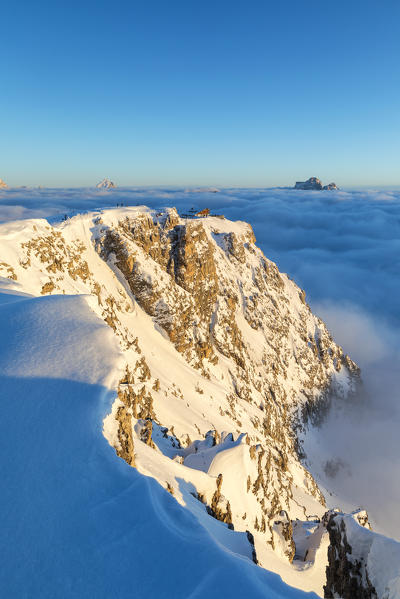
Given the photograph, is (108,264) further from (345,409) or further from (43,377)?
(345,409)

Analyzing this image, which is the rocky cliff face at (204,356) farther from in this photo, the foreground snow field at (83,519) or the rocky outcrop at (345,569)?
the rocky outcrop at (345,569)

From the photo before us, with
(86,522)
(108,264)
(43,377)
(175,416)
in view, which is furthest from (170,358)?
(86,522)

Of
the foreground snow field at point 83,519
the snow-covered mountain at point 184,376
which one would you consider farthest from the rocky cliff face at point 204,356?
the foreground snow field at point 83,519

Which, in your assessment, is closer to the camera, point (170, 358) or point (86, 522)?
point (86, 522)

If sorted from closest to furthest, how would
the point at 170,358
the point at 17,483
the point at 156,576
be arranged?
1. the point at 156,576
2. the point at 17,483
3. the point at 170,358

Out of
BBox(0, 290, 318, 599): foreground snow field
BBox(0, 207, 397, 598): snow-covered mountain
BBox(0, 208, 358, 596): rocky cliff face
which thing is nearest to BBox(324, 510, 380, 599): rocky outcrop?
BBox(0, 207, 397, 598): snow-covered mountain

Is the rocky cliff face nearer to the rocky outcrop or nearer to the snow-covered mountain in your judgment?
the snow-covered mountain

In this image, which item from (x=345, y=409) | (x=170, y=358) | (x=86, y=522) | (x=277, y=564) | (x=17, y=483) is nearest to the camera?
(x=86, y=522)
